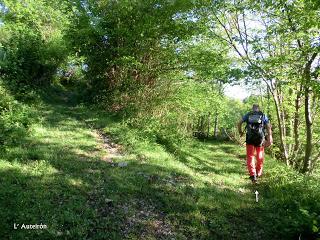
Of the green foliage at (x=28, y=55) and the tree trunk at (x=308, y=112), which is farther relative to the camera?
the green foliage at (x=28, y=55)

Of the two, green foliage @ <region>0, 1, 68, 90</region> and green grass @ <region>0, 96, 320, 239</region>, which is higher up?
green foliage @ <region>0, 1, 68, 90</region>

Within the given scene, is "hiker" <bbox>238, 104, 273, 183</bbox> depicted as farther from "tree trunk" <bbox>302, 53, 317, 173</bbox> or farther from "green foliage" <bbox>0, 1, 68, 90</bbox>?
"green foliage" <bbox>0, 1, 68, 90</bbox>

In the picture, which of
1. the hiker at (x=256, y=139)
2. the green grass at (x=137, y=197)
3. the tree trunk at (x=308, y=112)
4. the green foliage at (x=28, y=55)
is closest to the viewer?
the green grass at (x=137, y=197)

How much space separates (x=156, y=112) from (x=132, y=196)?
28.5 feet

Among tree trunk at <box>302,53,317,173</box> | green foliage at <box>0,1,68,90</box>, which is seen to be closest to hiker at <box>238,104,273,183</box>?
tree trunk at <box>302,53,317,173</box>

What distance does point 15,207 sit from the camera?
20.0 feet

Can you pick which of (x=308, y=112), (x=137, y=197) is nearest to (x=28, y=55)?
(x=137, y=197)

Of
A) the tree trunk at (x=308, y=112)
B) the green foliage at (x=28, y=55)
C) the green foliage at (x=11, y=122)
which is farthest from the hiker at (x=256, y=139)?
the green foliage at (x=28, y=55)

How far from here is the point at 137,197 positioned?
24.8 ft

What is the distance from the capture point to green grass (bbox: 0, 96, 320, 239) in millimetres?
6082

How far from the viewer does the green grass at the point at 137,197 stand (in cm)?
608

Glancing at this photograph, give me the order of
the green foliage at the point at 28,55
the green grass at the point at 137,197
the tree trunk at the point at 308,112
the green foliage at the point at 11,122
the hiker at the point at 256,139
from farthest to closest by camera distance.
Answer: the green foliage at the point at 28,55 < the tree trunk at the point at 308,112 < the hiker at the point at 256,139 < the green foliage at the point at 11,122 < the green grass at the point at 137,197

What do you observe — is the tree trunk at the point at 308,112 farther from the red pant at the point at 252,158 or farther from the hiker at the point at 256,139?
the red pant at the point at 252,158

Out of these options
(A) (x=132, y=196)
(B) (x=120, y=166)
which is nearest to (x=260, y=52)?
(B) (x=120, y=166)
